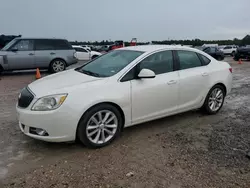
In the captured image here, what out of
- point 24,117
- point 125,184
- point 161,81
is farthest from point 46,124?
point 161,81

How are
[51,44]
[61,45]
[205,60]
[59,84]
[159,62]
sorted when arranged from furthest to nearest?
1. [61,45]
2. [51,44]
3. [205,60]
4. [159,62]
5. [59,84]

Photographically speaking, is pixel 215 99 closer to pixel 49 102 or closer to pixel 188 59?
pixel 188 59

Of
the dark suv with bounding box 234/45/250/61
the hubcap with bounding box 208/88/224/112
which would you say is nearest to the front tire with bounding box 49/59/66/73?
the hubcap with bounding box 208/88/224/112

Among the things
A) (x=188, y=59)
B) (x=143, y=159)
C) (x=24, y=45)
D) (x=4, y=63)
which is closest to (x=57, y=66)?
(x=24, y=45)

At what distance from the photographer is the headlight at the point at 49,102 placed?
129 inches

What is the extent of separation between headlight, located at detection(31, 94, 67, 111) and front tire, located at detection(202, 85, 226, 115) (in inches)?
120

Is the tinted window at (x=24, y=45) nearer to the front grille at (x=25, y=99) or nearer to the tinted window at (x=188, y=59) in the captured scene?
the front grille at (x=25, y=99)

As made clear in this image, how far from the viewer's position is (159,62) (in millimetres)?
4312

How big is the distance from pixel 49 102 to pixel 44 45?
29.6 ft

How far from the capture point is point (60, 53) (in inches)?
466

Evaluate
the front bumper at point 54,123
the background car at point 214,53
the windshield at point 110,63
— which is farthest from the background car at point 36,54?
the background car at point 214,53

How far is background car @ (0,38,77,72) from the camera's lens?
427 inches

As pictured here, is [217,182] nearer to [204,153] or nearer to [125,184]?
[204,153]

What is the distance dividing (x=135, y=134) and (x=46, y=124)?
1577 millimetres
